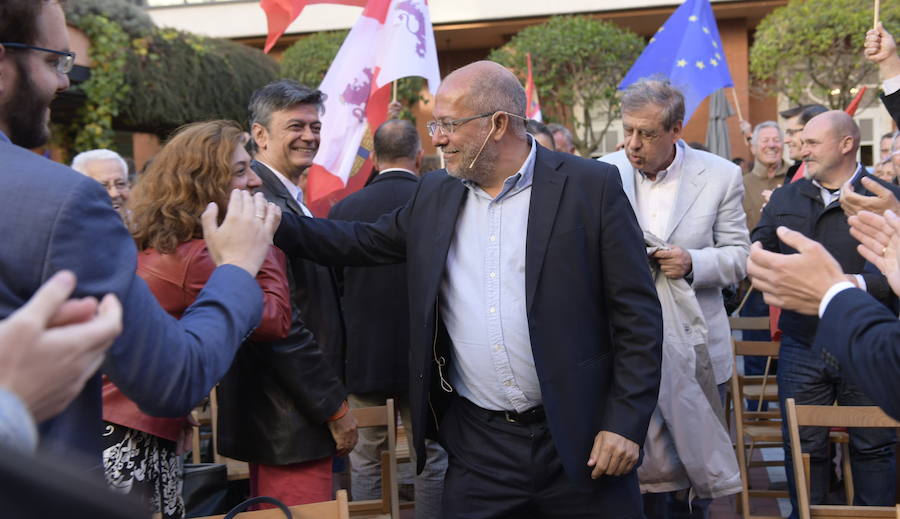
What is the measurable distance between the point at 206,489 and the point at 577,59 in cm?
1605

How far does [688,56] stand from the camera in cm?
698

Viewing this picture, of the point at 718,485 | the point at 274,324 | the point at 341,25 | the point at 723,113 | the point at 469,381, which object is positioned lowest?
the point at 718,485

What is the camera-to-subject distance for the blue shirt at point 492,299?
117 inches

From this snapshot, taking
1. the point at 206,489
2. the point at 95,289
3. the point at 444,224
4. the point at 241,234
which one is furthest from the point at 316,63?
the point at 95,289

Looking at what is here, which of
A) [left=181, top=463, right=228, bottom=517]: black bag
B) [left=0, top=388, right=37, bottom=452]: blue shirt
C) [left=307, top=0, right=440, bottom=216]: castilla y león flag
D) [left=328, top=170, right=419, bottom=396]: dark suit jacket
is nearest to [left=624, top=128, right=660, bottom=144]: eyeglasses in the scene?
[left=328, top=170, right=419, bottom=396]: dark suit jacket

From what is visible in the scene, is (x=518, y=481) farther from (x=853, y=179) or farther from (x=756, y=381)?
(x=756, y=381)

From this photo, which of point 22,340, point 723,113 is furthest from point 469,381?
point 723,113

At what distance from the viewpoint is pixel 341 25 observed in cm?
2452

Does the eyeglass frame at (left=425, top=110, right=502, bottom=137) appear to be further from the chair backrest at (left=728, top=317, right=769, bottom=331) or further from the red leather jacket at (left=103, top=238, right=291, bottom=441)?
Result: the chair backrest at (left=728, top=317, right=769, bottom=331)

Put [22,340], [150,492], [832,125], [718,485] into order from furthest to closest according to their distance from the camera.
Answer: [832,125] < [718,485] < [150,492] < [22,340]

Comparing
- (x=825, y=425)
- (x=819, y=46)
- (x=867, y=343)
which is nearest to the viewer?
(x=867, y=343)

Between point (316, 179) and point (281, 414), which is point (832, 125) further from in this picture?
point (281, 414)

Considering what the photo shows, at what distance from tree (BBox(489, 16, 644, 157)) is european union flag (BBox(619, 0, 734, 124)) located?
38.2 ft

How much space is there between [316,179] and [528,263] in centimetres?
317
